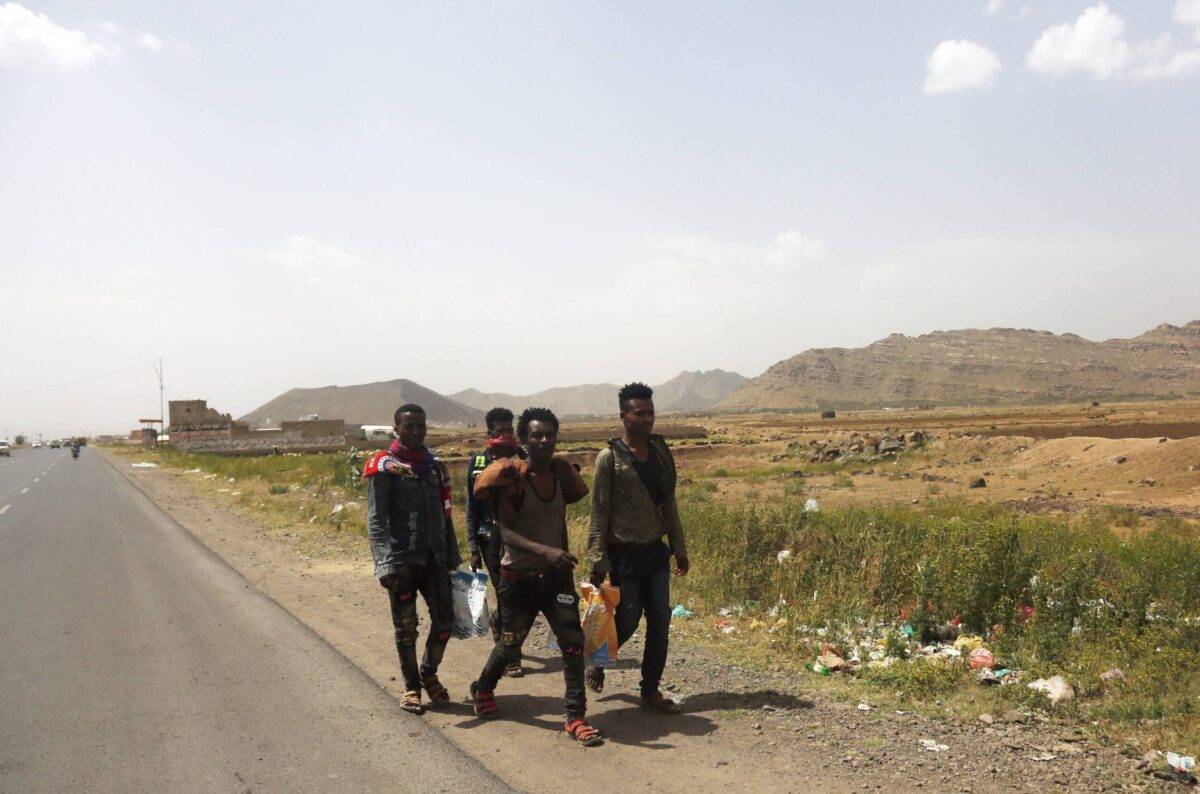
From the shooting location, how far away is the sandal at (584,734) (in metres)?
4.86

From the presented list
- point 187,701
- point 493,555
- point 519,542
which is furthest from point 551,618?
point 187,701

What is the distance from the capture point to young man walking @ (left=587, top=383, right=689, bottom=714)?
5391 mm

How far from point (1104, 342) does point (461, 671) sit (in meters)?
229

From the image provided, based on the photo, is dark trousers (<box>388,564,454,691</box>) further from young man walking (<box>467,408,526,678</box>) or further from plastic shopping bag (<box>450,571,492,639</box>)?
young man walking (<box>467,408,526,678</box>)

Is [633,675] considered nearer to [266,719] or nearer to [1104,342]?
[266,719]

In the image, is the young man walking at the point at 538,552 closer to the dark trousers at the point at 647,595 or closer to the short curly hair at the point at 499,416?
the dark trousers at the point at 647,595

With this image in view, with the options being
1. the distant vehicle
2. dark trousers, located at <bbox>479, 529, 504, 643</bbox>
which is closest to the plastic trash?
dark trousers, located at <bbox>479, 529, 504, 643</bbox>

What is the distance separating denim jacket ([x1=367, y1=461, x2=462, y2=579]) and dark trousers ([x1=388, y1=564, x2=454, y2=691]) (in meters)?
0.11

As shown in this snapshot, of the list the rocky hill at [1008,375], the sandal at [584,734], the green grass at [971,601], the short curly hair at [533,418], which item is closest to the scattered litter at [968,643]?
the green grass at [971,601]

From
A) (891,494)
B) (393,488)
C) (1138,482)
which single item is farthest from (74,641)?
(1138,482)

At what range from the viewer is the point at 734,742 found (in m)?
4.93

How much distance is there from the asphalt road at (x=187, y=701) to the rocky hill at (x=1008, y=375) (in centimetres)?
16300

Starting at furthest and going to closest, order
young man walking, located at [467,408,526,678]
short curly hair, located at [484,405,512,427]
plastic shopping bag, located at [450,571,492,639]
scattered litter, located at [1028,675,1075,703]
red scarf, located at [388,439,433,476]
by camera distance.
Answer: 1. short curly hair, located at [484,405,512,427]
2. young man walking, located at [467,408,526,678]
3. plastic shopping bag, located at [450,571,492,639]
4. red scarf, located at [388,439,433,476]
5. scattered litter, located at [1028,675,1075,703]

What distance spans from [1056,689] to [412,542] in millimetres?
4341
